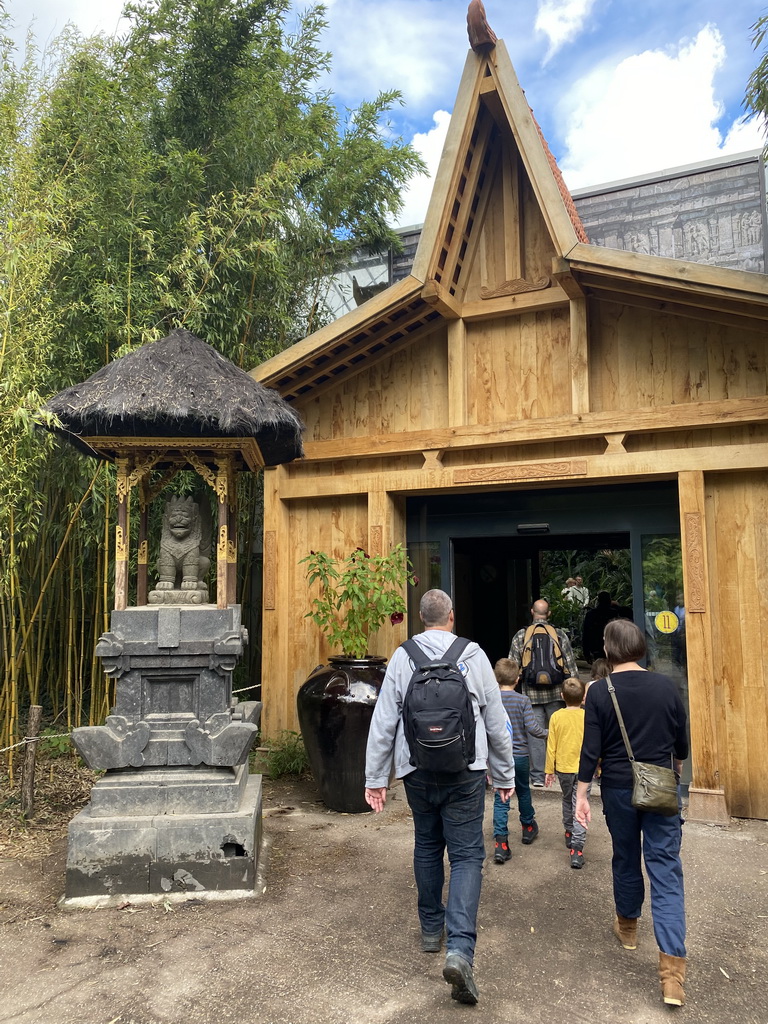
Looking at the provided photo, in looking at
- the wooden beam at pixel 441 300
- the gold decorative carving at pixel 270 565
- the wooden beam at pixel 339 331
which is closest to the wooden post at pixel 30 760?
the gold decorative carving at pixel 270 565

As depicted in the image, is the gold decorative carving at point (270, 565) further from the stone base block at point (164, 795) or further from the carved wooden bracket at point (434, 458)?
the stone base block at point (164, 795)

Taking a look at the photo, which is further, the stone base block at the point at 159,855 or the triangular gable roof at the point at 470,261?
the triangular gable roof at the point at 470,261

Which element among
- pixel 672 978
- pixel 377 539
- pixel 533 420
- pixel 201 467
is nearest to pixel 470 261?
pixel 533 420

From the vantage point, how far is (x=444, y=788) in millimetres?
3166

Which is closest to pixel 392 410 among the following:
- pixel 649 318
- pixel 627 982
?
pixel 649 318

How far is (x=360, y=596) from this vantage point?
20.1 feet

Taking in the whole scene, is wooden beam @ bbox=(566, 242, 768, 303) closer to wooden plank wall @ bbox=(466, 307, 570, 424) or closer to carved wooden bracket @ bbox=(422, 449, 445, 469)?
wooden plank wall @ bbox=(466, 307, 570, 424)

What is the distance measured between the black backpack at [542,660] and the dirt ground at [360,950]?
1.41 m

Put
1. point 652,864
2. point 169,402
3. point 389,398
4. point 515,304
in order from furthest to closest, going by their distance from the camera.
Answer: point 389,398 → point 515,304 → point 169,402 → point 652,864

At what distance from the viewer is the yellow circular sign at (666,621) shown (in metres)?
6.04

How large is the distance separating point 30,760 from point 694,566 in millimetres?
5057

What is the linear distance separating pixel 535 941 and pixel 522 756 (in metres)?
1.25

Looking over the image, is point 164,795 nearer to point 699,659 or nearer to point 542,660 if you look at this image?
point 542,660

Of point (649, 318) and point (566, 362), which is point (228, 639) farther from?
point (649, 318)
